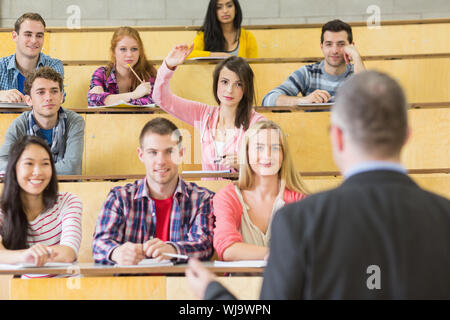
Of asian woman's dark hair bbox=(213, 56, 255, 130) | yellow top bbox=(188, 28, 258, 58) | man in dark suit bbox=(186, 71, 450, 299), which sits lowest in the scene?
man in dark suit bbox=(186, 71, 450, 299)

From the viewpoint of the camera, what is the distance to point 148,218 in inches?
49.0

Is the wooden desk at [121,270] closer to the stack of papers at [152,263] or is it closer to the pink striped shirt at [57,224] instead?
the stack of papers at [152,263]

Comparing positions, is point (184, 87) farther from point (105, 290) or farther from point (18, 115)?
point (105, 290)

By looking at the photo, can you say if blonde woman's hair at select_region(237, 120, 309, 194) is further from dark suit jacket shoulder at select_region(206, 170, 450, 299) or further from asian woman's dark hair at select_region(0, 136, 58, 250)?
dark suit jacket shoulder at select_region(206, 170, 450, 299)

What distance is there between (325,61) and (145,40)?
793 mm

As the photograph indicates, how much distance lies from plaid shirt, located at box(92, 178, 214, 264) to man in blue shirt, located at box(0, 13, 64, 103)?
0.87 metres

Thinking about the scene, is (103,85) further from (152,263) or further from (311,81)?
(152,263)

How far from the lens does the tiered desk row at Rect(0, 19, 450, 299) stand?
97 cm

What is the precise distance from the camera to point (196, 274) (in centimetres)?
61


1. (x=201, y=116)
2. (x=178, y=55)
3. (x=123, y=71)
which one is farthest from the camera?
(x=123, y=71)

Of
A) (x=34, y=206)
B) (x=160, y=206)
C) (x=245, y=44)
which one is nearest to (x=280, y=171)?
(x=160, y=206)

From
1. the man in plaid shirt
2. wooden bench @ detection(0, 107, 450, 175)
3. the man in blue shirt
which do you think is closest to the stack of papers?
the man in plaid shirt

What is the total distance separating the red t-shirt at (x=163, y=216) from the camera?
49.3 inches

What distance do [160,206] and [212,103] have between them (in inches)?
29.2
